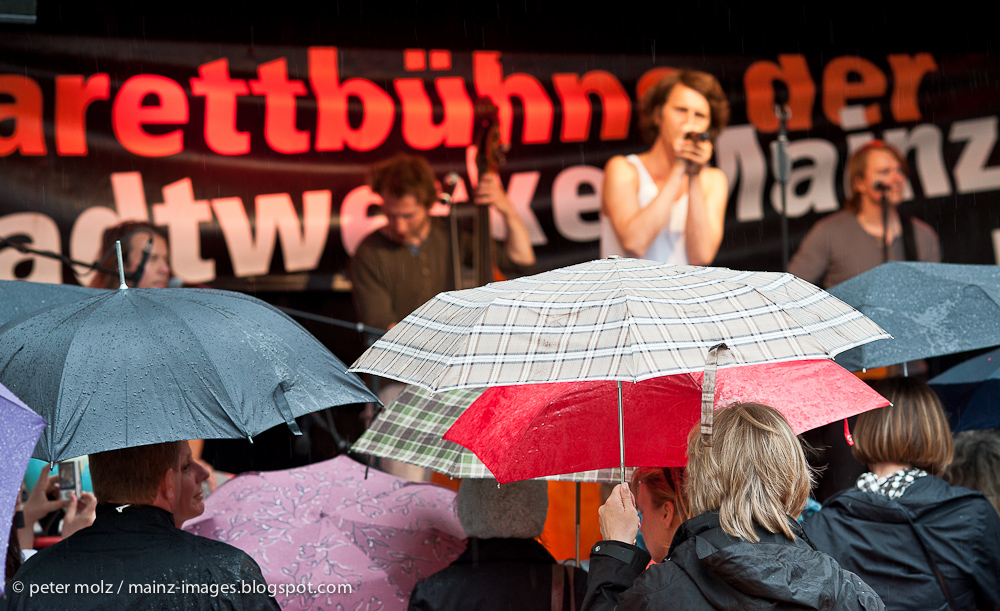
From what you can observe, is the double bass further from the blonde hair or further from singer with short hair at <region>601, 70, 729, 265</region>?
the blonde hair

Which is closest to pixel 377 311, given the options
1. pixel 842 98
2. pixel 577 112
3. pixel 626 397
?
pixel 577 112

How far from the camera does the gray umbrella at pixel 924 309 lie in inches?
116

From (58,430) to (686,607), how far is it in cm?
124

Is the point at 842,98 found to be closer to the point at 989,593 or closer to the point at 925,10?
the point at 925,10

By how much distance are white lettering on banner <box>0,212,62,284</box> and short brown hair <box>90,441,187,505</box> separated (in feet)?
12.7

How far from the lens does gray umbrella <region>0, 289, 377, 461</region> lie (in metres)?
2.00

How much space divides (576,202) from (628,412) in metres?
4.18

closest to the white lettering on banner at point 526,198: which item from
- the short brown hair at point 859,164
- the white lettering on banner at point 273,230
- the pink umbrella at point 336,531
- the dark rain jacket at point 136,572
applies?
the white lettering on banner at point 273,230

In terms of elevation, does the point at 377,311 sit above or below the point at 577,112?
below

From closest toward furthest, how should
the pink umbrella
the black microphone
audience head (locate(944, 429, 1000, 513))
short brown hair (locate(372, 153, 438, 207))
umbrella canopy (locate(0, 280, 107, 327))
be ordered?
the pink umbrella, umbrella canopy (locate(0, 280, 107, 327)), audience head (locate(944, 429, 1000, 513)), the black microphone, short brown hair (locate(372, 153, 438, 207))

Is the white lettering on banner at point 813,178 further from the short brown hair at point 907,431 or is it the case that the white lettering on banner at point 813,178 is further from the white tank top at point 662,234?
the short brown hair at point 907,431

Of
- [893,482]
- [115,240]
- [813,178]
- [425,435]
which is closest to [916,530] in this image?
[893,482]

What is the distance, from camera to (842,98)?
21.7 ft

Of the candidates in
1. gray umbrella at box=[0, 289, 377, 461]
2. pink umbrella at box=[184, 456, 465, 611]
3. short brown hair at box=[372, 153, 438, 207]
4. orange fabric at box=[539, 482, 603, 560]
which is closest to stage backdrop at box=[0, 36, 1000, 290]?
short brown hair at box=[372, 153, 438, 207]
